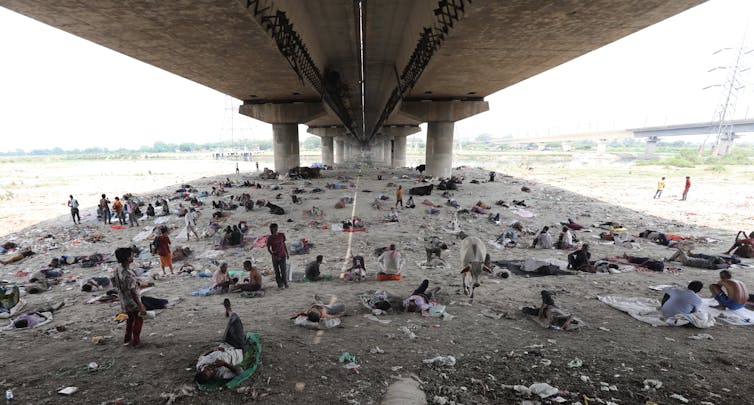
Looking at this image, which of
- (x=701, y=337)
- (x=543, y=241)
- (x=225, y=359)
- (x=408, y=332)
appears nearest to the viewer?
(x=225, y=359)

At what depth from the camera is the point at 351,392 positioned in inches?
172

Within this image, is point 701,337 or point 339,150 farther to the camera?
point 339,150

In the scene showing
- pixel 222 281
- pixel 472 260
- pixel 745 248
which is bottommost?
pixel 222 281

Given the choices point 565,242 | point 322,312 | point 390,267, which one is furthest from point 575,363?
point 565,242

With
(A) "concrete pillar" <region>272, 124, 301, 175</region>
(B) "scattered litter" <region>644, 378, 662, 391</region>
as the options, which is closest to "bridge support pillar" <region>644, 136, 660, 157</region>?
(A) "concrete pillar" <region>272, 124, 301, 175</region>

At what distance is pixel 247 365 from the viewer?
466 cm

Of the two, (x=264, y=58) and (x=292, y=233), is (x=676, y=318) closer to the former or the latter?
(x=292, y=233)

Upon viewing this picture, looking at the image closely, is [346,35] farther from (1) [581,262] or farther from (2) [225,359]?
(2) [225,359]

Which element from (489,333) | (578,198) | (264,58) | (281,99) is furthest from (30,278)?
(578,198)

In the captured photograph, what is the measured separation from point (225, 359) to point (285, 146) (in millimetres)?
28724

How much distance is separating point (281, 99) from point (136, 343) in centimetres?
2414

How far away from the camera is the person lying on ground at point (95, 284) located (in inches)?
341

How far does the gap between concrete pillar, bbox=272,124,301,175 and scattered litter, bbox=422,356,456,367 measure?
93.3ft

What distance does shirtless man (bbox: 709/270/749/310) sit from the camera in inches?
254
